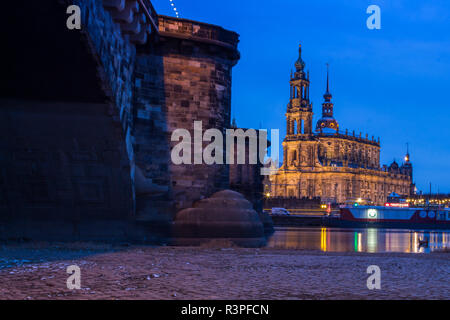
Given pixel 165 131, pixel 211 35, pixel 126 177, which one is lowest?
pixel 126 177

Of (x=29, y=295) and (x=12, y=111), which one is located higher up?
(x=12, y=111)

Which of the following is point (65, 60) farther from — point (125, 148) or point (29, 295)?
point (29, 295)

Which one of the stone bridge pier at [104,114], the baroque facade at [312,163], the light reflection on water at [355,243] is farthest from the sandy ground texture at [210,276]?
the baroque facade at [312,163]

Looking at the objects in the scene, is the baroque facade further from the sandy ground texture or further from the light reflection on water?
the sandy ground texture

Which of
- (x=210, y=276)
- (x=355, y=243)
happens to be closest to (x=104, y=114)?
(x=210, y=276)

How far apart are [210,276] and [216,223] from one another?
443 inches

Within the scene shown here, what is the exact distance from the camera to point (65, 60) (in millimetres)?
14680

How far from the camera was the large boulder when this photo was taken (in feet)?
70.6

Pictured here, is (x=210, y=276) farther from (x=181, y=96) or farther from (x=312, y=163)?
(x=312, y=163)

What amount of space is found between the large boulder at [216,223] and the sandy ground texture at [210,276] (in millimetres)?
6052

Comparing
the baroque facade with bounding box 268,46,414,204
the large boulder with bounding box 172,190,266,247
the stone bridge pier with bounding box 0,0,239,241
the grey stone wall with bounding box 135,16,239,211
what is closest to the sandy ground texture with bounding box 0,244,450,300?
the stone bridge pier with bounding box 0,0,239,241

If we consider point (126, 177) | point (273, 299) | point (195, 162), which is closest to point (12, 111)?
point (126, 177)

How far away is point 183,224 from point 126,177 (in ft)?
10.8

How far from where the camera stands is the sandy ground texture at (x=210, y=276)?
8445mm
